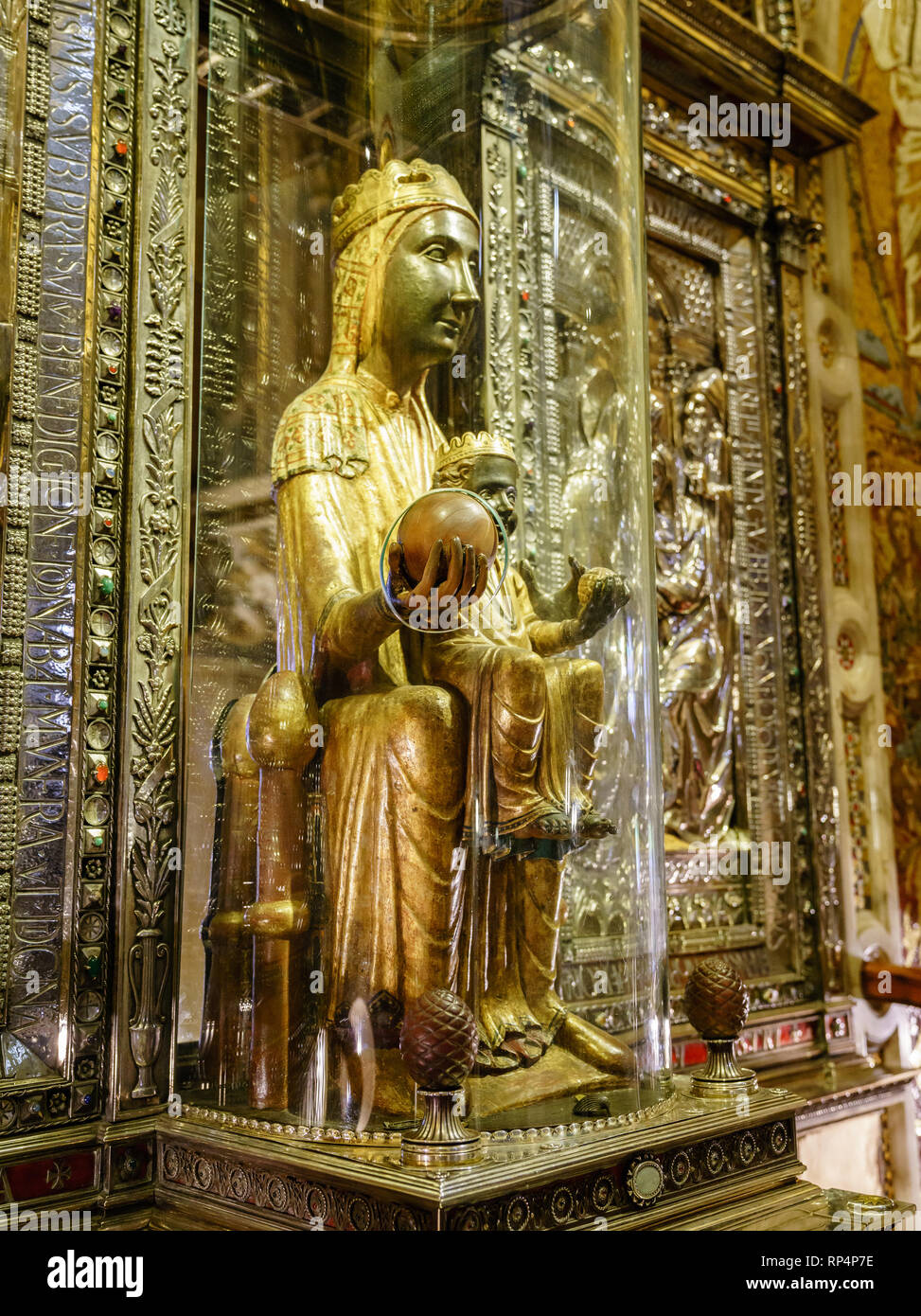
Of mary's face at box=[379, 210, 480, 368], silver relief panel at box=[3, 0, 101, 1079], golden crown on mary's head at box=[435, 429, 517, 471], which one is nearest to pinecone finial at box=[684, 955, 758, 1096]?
golden crown on mary's head at box=[435, 429, 517, 471]

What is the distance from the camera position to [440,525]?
7.17 ft

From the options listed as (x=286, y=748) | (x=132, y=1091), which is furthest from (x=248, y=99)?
(x=132, y=1091)

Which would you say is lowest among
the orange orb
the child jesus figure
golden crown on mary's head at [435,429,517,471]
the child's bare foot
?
the child's bare foot

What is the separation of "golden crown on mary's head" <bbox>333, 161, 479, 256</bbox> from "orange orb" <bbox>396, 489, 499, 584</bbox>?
0.91 metres

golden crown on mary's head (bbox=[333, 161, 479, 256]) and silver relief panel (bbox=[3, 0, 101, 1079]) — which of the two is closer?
silver relief panel (bbox=[3, 0, 101, 1079])

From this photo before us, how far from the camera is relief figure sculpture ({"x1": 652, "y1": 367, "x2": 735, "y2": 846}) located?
14.8ft

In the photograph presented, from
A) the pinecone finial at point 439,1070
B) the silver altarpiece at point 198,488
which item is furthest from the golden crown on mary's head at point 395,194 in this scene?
the pinecone finial at point 439,1070

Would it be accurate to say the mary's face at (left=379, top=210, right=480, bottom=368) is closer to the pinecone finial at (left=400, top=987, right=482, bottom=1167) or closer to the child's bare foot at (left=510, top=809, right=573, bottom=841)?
the child's bare foot at (left=510, top=809, right=573, bottom=841)

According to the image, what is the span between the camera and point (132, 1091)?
263 centimetres

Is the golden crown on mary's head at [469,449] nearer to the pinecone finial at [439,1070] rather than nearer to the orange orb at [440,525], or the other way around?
the orange orb at [440,525]

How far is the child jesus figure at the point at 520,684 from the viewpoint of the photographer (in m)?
2.33

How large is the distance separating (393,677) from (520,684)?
37 centimetres

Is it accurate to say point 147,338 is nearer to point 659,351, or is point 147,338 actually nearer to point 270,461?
point 270,461
